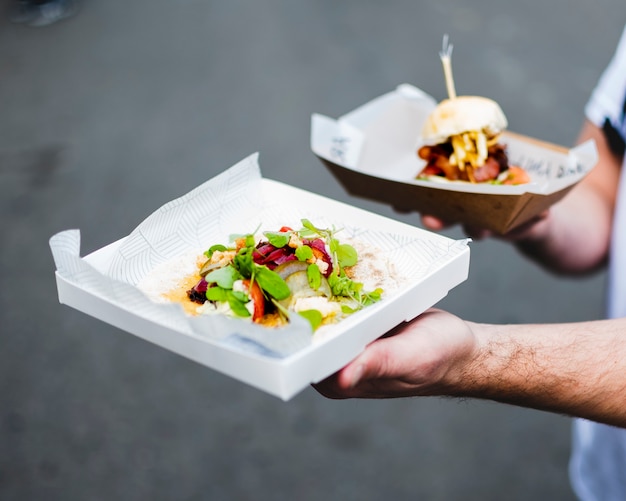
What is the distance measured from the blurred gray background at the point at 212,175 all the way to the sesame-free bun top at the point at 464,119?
1889 millimetres

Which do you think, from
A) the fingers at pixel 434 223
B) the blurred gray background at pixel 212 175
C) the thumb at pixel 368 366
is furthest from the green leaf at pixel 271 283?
the blurred gray background at pixel 212 175

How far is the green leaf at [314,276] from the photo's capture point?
1.73m

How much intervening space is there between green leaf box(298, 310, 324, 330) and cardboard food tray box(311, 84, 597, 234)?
93 cm

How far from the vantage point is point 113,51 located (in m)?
7.61

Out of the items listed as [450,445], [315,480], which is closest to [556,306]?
[450,445]

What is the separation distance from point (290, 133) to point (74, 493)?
139 inches

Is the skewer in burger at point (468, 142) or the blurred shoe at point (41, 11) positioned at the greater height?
the skewer in burger at point (468, 142)

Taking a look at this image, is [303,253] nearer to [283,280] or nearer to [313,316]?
[283,280]

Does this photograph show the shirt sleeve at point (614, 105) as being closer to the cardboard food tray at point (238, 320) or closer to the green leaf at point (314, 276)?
the cardboard food tray at point (238, 320)

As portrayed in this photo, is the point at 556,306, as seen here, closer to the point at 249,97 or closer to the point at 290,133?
the point at 290,133

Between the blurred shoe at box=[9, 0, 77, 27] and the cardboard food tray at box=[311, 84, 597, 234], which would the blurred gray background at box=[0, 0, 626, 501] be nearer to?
the blurred shoe at box=[9, 0, 77, 27]

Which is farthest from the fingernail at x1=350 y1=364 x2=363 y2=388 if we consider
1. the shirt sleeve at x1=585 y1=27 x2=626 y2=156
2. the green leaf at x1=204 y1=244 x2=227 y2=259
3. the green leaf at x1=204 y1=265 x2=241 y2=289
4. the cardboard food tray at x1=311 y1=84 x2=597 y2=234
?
the shirt sleeve at x1=585 y1=27 x2=626 y2=156

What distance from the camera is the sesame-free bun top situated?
270cm

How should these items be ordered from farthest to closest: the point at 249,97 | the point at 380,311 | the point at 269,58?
the point at 269,58
the point at 249,97
the point at 380,311
